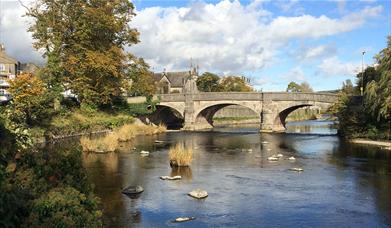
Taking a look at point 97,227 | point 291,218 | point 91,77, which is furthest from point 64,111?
point 97,227

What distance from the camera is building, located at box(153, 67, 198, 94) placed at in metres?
110

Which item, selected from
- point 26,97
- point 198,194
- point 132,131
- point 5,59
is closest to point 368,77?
point 132,131

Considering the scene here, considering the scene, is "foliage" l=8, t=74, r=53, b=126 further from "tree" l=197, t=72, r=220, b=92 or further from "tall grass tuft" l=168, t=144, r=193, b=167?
"tree" l=197, t=72, r=220, b=92

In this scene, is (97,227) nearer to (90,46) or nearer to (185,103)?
(90,46)

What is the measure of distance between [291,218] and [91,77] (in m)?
41.6

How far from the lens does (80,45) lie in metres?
51.9

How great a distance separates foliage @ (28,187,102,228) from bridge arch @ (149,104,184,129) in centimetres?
5959

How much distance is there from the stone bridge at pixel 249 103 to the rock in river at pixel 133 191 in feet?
138

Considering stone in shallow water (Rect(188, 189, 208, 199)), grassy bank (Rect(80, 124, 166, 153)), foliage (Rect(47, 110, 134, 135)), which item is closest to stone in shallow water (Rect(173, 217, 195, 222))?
stone in shallow water (Rect(188, 189, 208, 199))

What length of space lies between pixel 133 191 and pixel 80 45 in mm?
34895

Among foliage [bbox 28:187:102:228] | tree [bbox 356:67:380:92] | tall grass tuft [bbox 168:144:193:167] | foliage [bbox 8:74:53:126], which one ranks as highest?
tree [bbox 356:67:380:92]

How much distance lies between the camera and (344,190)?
2206 centimetres

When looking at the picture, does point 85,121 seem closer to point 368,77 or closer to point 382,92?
point 382,92

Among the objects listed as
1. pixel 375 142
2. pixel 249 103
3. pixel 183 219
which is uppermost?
pixel 249 103
